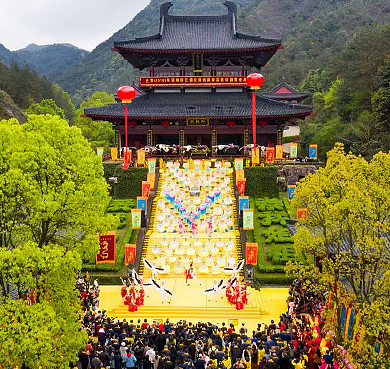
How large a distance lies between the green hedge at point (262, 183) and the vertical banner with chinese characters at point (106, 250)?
11233mm

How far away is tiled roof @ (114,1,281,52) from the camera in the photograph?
3609 cm

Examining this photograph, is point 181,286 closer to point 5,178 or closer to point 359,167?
point 359,167

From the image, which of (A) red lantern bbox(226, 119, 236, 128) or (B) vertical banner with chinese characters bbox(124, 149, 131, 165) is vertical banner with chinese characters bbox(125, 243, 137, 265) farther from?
(A) red lantern bbox(226, 119, 236, 128)

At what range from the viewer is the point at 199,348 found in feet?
46.7

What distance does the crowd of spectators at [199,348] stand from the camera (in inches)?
543

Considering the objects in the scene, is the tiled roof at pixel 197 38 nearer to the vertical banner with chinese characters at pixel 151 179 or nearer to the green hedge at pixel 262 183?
the green hedge at pixel 262 183

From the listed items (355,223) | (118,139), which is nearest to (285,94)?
(118,139)

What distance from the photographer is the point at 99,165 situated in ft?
46.4

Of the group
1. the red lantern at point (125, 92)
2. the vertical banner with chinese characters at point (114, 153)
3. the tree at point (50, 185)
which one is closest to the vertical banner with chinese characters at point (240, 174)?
the red lantern at point (125, 92)

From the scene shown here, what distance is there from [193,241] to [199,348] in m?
11.0

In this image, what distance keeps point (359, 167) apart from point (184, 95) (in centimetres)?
2510

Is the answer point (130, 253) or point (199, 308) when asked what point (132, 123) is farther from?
point (199, 308)

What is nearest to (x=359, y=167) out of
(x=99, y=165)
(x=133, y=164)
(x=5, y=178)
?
(x=99, y=165)

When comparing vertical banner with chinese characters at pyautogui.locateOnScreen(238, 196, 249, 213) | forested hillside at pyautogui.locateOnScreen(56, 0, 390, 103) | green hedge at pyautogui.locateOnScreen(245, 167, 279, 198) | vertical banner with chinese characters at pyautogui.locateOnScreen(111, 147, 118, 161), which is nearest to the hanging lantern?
vertical banner with chinese characters at pyautogui.locateOnScreen(111, 147, 118, 161)
